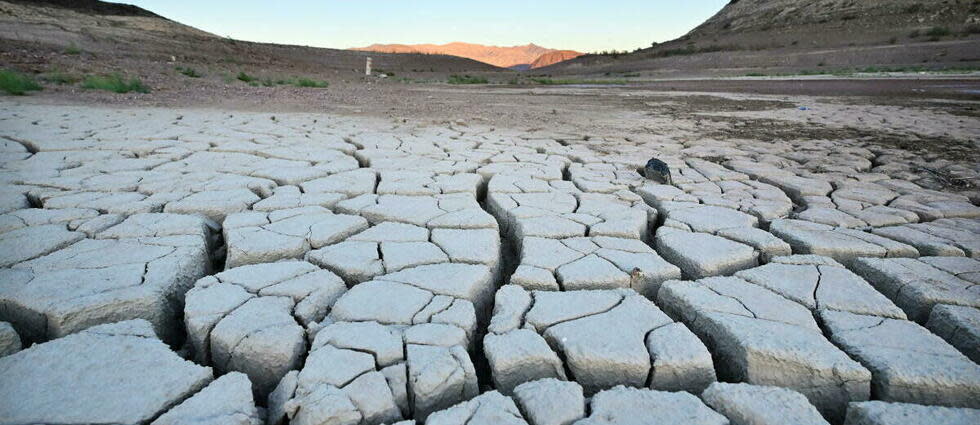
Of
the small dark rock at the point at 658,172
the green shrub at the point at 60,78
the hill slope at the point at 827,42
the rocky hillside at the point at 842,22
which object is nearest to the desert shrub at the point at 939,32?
the hill slope at the point at 827,42

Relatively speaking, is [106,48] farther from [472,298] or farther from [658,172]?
[472,298]

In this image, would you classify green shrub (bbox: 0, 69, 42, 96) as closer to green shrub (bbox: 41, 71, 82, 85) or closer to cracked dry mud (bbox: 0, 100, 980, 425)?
green shrub (bbox: 41, 71, 82, 85)

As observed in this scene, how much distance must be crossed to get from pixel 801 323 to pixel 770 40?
32.8m

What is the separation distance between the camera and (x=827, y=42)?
82.2 feet

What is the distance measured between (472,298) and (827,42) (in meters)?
31.5

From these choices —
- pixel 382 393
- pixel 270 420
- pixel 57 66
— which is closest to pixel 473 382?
pixel 382 393

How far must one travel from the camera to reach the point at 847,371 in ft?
3.77

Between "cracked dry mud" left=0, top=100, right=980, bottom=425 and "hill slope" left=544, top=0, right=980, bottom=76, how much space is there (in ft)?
73.2

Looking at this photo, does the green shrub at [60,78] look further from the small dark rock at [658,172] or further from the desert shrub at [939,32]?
the desert shrub at [939,32]

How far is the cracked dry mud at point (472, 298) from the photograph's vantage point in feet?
3.44

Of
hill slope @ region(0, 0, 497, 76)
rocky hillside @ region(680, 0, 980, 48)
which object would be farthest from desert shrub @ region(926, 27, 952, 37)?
hill slope @ region(0, 0, 497, 76)

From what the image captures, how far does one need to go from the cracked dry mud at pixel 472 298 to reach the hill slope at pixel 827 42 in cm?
2232

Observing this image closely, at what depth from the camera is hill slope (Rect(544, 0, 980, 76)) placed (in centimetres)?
2036

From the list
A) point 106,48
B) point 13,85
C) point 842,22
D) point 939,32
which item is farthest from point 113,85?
point 842,22
